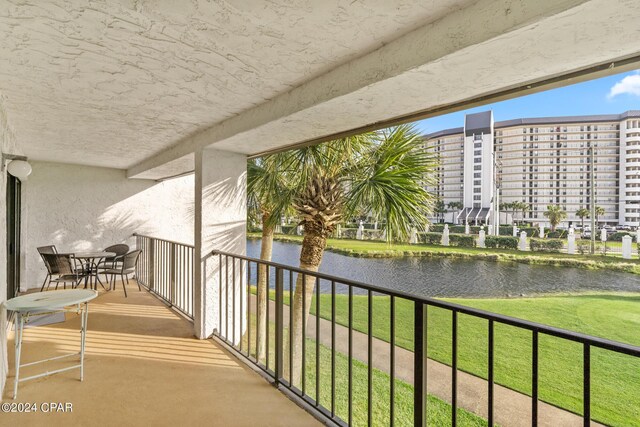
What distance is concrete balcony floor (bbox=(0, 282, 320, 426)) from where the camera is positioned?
2.05m

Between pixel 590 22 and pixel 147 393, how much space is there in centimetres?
327

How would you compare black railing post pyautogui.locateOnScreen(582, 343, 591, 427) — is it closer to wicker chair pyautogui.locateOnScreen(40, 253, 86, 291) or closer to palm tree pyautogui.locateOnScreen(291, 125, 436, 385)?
palm tree pyautogui.locateOnScreen(291, 125, 436, 385)

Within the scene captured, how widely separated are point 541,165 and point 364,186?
11.8ft

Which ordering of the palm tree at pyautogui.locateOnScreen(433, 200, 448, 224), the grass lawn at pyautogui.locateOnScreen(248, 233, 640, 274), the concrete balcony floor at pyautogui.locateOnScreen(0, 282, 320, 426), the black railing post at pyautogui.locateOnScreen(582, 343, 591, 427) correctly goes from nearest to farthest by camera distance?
1. the black railing post at pyautogui.locateOnScreen(582, 343, 591, 427)
2. the concrete balcony floor at pyautogui.locateOnScreen(0, 282, 320, 426)
3. the palm tree at pyautogui.locateOnScreen(433, 200, 448, 224)
4. the grass lawn at pyautogui.locateOnScreen(248, 233, 640, 274)

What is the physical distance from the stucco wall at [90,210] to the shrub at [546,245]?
762cm

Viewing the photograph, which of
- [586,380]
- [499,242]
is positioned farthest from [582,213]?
[586,380]

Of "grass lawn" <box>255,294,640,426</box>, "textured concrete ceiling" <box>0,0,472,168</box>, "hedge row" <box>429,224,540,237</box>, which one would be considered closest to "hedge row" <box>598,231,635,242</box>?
"hedge row" <box>429,224,540,237</box>

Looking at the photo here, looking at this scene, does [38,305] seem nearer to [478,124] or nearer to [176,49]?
[176,49]

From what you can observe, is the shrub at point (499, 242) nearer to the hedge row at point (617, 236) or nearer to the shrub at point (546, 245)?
the shrub at point (546, 245)

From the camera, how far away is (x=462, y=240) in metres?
7.62

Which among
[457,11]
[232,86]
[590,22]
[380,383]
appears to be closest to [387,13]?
[457,11]

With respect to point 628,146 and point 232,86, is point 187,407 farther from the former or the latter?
point 628,146

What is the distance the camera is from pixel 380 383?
6.97 m

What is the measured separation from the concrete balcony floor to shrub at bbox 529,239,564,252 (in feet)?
18.7
